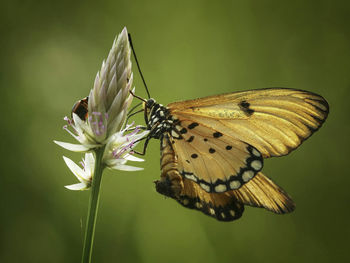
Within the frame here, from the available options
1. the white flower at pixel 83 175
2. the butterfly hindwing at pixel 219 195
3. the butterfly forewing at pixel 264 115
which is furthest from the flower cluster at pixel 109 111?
the butterfly forewing at pixel 264 115

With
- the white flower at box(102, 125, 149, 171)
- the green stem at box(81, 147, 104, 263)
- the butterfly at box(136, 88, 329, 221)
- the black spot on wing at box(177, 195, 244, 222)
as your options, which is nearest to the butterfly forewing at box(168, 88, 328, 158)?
the butterfly at box(136, 88, 329, 221)

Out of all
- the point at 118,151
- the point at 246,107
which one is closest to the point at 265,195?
the point at 246,107

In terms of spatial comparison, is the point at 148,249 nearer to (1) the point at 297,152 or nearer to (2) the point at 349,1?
(1) the point at 297,152

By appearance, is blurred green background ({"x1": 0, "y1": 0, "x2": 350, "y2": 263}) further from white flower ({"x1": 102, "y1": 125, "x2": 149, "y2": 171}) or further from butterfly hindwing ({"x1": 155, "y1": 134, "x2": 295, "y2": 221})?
white flower ({"x1": 102, "y1": 125, "x2": 149, "y2": 171})

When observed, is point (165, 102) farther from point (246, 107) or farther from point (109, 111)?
point (109, 111)

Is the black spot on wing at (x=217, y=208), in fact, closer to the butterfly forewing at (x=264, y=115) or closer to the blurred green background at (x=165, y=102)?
the butterfly forewing at (x=264, y=115)

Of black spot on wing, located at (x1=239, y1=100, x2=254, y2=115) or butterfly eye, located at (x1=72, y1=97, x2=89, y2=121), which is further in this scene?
black spot on wing, located at (x1=239, y1=100, x2=254, y2=115)
